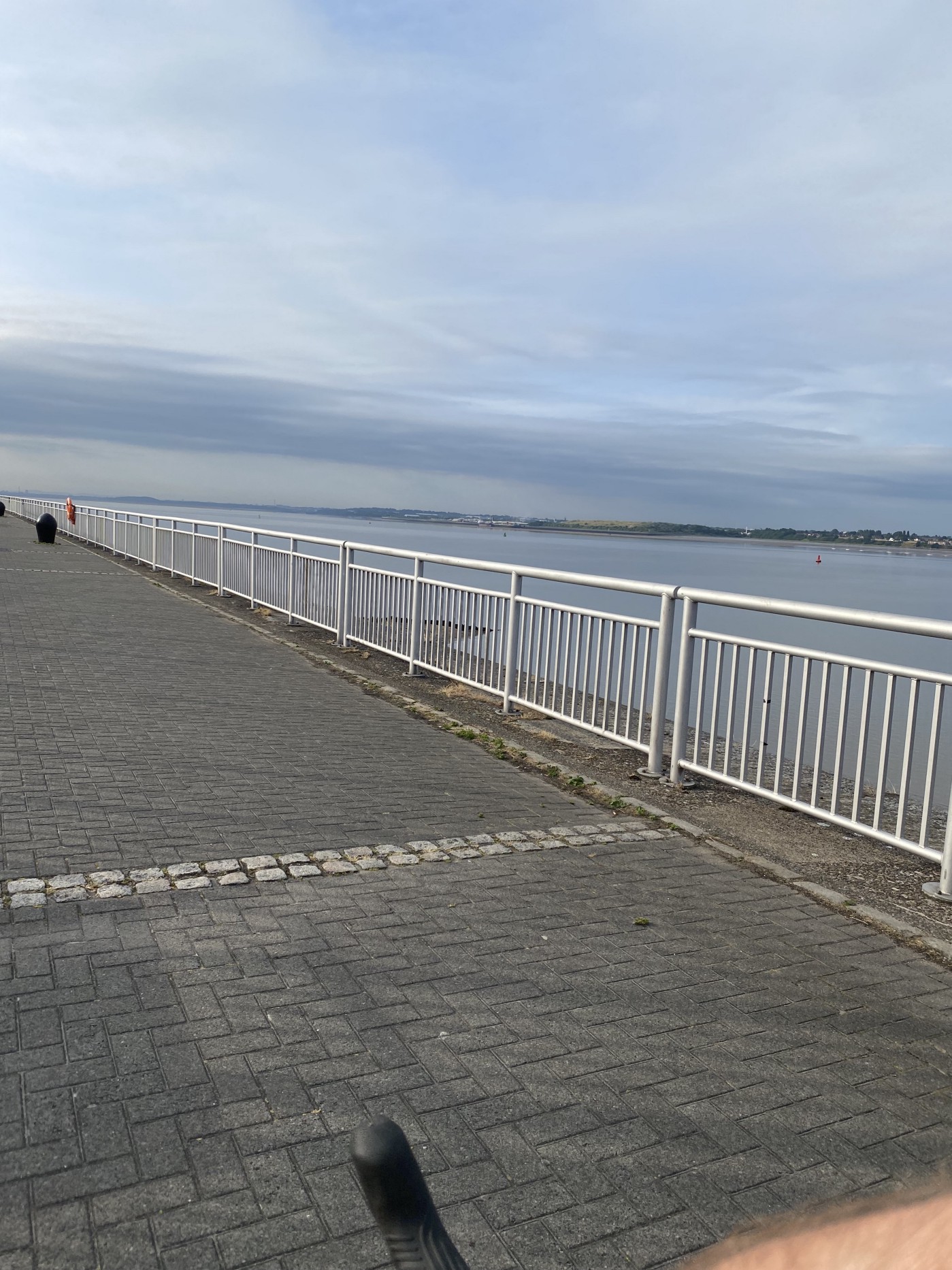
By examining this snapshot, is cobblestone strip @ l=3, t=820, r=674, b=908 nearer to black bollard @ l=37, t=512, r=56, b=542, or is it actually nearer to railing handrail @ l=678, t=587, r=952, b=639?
railing handrail @ l=678, t=587, r=952, b=639

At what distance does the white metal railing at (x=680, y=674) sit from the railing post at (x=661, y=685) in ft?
0.04

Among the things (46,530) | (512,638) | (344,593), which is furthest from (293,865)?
(46,530)

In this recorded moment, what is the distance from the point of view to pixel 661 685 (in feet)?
23.3

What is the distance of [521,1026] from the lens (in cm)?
335

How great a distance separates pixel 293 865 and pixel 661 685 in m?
3.27

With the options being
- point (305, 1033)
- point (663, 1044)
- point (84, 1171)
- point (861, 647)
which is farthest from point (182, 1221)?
point (861, 647)

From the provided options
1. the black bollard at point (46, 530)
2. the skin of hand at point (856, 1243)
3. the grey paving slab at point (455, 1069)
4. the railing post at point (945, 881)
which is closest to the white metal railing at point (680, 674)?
the railing post at point (945, 881)

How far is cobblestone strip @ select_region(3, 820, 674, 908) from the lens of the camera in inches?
169

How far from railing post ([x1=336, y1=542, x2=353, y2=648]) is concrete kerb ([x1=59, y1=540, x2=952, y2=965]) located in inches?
46.9

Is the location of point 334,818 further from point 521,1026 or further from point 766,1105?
point 766,1105

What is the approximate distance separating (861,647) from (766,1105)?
2144cm

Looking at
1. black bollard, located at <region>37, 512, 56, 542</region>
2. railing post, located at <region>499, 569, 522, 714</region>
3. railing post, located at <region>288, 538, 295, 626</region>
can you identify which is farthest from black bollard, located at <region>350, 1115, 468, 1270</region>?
black bollard, located at <region>37, 512, 56, 542</region>

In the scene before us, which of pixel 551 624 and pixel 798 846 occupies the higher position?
pixel 551 624

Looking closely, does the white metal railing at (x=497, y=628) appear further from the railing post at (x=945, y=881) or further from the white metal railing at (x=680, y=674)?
the railing post at (x=945, y=881)
